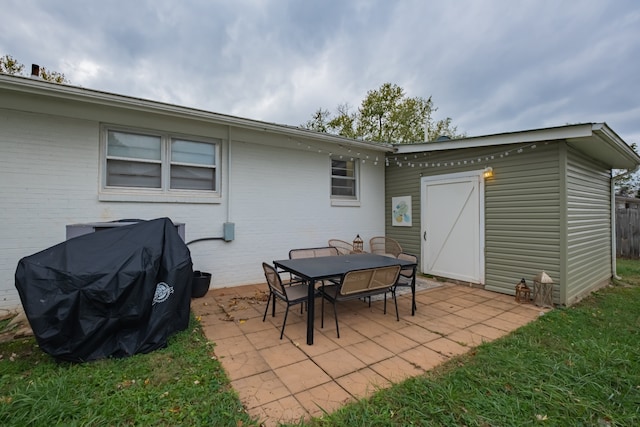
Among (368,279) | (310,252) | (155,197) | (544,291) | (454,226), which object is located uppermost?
(155,197)

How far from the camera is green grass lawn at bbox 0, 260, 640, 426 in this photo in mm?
1819

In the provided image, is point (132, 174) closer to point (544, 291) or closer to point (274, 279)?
point (274, 279)

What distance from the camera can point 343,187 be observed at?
22.4ft

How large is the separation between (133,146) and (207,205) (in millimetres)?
1489

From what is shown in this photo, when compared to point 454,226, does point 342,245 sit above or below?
below

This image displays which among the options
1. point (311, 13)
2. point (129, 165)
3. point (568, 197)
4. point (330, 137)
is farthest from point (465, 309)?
point (311, 13)

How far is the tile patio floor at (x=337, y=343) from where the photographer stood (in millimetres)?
2131

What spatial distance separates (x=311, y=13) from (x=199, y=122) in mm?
4261

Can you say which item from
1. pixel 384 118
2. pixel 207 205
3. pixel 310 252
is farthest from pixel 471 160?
pixel 384 118

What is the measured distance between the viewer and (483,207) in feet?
17.1

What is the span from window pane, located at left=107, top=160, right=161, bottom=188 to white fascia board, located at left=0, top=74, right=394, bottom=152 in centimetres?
97

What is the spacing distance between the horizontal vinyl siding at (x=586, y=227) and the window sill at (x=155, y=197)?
19.8 ft

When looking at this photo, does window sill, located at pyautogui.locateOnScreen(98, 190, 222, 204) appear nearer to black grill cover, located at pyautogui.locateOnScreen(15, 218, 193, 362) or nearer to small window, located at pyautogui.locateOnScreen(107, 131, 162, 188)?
small window, located at pyautogui.locateOnScreen(107, 131, 162, 188)

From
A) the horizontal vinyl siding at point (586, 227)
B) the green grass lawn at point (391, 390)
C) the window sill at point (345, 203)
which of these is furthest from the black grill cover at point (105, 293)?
the horizontal vinyl siding at point (586, 227)
